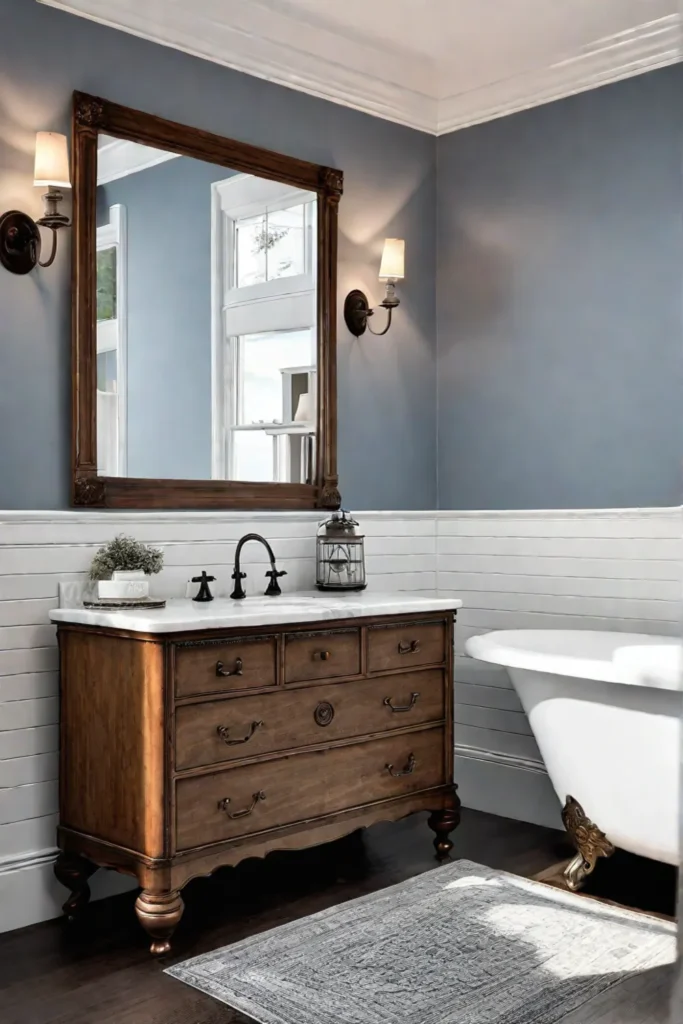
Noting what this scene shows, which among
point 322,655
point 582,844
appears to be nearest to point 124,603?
point 322,655

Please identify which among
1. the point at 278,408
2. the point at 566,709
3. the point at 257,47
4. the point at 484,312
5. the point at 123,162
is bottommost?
the point at 566,709

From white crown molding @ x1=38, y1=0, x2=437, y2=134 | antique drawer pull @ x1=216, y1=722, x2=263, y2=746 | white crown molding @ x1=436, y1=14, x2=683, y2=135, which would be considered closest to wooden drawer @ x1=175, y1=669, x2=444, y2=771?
antique drawer pull @ x1=216, y1=722, x2=263, y2=746

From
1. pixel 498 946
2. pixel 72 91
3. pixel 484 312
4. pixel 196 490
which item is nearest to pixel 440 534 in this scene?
pixel 484 312

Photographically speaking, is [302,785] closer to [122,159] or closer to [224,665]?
[224,665]

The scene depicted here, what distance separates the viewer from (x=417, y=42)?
3748 millimetres

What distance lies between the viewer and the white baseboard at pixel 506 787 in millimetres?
3828

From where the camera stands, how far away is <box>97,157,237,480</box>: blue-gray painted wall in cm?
318

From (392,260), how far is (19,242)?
145cm

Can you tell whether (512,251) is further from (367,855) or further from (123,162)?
(367,855)

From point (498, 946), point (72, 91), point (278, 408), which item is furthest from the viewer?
point (278, 408)

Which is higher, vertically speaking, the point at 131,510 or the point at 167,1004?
the point at 131,510

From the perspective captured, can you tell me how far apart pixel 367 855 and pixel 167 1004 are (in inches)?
46.7

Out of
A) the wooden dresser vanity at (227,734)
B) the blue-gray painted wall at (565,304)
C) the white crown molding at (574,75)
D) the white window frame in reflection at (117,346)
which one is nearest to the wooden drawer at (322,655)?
the wooden dresser vanity at (227,734)

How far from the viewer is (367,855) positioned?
348cm
